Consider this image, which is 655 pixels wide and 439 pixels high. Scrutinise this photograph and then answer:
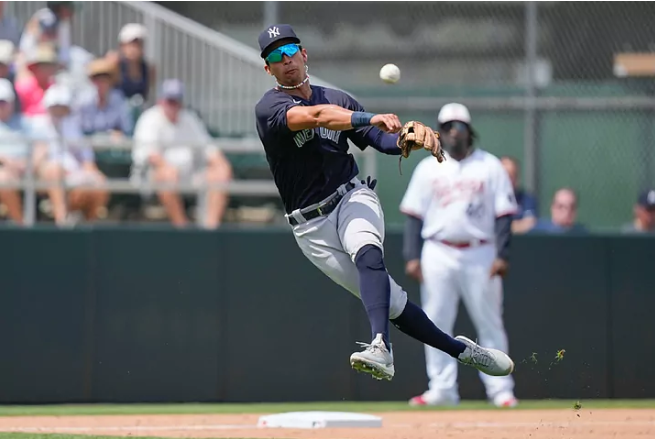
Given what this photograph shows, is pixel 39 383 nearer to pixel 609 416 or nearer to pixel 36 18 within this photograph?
pixel 36 18

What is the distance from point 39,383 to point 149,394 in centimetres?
86

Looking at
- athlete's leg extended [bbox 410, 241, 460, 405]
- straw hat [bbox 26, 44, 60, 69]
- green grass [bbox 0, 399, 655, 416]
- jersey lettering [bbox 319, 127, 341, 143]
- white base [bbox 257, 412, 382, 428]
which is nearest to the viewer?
jersey lettering [bbox 319, 127, 341, 143]

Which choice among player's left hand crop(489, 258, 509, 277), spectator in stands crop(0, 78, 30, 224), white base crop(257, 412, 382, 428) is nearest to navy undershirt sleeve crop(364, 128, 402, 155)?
white base crop(257, 412, 382, 428)

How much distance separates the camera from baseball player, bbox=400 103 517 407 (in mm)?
9297

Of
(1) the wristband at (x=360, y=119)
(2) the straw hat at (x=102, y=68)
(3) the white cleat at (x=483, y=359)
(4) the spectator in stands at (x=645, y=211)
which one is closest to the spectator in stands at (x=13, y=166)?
(2) the straw hat at (x=102, y=68)

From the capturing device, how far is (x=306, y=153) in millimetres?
6461

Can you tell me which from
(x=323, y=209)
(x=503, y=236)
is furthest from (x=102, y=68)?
(x=323, y=209)

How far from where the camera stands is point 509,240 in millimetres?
9391

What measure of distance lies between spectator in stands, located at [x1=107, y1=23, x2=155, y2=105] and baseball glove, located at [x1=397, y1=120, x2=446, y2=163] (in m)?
5.65

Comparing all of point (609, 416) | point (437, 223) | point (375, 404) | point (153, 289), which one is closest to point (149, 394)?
point (153, 289)

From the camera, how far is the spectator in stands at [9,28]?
11070 millimetres

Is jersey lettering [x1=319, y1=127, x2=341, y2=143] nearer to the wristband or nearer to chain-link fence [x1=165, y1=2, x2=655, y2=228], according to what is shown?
the wristband

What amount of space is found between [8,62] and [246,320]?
3403 mm

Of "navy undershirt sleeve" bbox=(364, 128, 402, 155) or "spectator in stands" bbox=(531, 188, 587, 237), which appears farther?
"spectator in stands" bbox=(531, 188, 587, 237)
